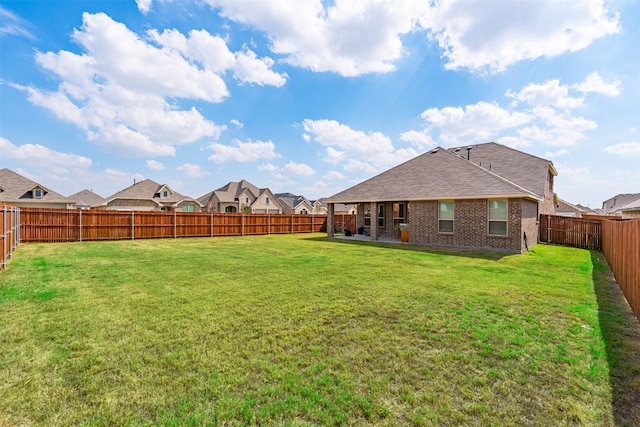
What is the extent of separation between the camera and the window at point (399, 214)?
1845cm

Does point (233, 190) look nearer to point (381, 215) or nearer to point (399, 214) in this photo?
point (381, 215)

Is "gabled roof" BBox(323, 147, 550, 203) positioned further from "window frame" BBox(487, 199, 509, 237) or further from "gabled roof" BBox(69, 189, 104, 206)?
"gabled roof" BBox(69, 189, 104, 206)

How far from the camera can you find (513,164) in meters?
18.2

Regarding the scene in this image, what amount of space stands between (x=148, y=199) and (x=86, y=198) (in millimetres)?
21181

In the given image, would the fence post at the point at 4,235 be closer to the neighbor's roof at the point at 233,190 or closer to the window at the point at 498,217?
the window at the point at 498,217

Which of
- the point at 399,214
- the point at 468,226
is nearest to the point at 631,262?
the point at 468,226

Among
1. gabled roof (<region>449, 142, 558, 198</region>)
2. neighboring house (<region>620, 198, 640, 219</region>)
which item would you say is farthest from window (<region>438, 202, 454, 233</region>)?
neighboring house (<region>620, 198, 640, 219</region>)

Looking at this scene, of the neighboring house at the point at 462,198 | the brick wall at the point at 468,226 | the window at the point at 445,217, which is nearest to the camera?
the brick wall at the point at 468,226

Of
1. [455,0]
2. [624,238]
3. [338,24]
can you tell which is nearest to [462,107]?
[455,0]

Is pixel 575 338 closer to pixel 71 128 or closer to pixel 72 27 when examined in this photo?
pixel 72 27

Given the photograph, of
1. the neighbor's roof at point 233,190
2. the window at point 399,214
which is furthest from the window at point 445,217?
the neighbor's roof at point 233,190

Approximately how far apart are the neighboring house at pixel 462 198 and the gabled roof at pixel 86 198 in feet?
162

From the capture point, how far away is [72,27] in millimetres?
10844

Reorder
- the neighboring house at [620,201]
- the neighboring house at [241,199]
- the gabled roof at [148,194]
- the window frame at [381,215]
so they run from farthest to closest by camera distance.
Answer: the neighboring house at [241,199], the neighboring house at [620,201], the gabled roof at [148,194], the window frame at [381,215]
